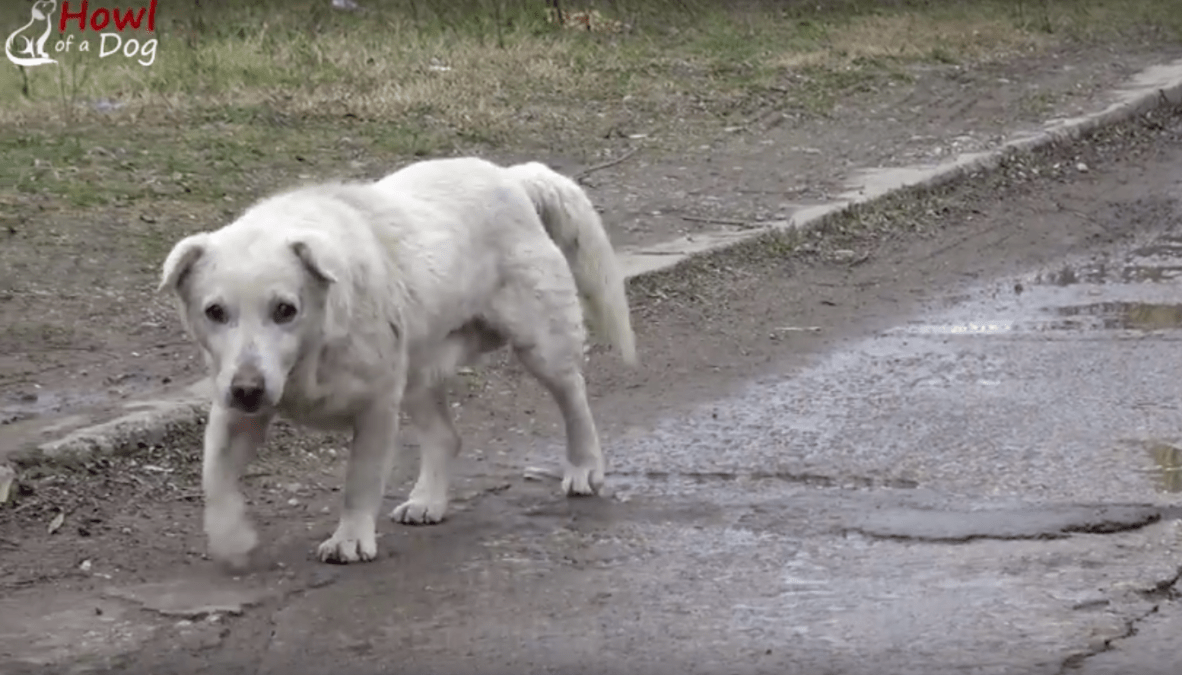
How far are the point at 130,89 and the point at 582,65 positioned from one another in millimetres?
3101

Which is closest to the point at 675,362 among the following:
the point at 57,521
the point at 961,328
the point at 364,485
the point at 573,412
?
the point at 961,328

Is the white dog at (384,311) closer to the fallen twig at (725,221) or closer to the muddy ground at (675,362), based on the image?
the muddy ground at (675,362)

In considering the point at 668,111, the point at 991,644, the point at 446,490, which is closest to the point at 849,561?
the point at 991,644

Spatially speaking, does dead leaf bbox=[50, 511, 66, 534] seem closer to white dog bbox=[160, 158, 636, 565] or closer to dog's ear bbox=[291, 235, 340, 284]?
white dog bbox=[160, 158, 636, 565]

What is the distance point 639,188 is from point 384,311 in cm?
519

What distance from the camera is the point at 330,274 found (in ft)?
14.9

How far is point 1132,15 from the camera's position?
59.7ft

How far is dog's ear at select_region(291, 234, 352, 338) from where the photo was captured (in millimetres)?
4535

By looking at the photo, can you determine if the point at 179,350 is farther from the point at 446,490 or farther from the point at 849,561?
the point at 849,561

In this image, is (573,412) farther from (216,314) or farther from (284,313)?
(216,314)

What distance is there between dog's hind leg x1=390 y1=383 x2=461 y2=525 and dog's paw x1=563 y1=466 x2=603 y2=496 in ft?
1.04

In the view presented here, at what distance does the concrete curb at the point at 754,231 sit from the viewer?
18.6ft

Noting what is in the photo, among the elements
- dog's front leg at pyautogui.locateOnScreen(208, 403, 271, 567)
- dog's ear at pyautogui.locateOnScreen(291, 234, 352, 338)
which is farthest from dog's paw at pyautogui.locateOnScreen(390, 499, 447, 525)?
dog's ear at pyautogui.locateOnScreen(291, 234, 352, 338)

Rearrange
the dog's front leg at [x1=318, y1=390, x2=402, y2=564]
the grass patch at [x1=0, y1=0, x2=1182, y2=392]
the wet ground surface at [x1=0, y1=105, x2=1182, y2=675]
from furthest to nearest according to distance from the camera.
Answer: the grass patch at [x1=0, y1=0, x2=1182, y2=392] → the dog's front leg at [x1=318, y1=390, x2=402, y2=564] → the wet ground surface at [x1=0, y1=105, x2=1182, y2=675]
